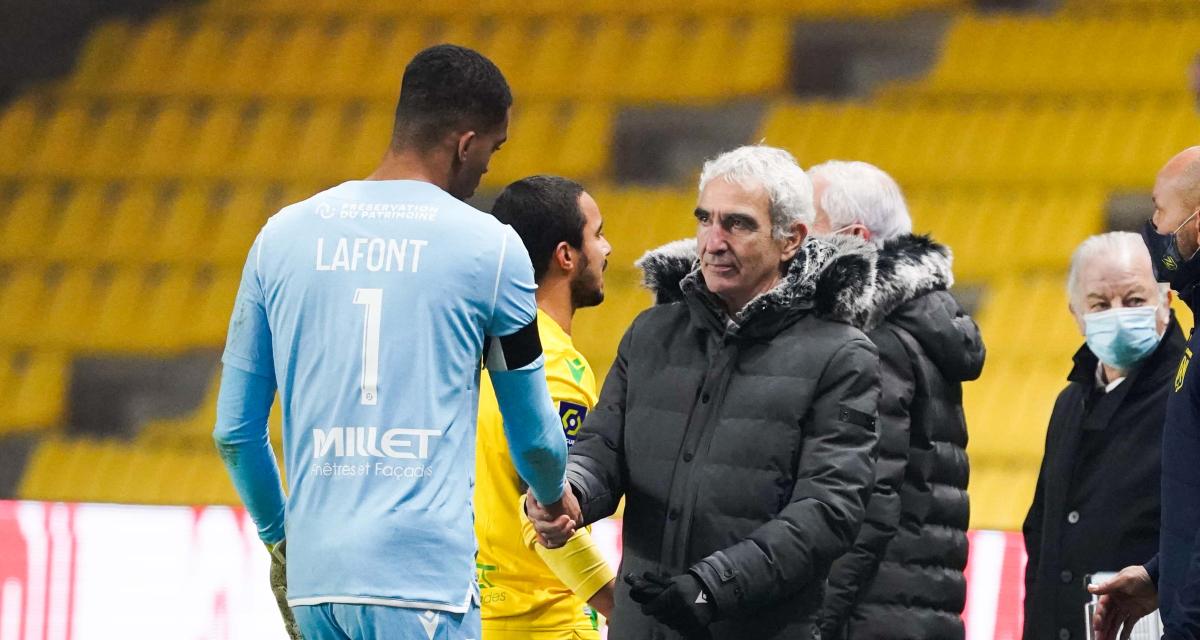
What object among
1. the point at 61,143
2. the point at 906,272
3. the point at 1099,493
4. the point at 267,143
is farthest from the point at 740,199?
the point at 61,143

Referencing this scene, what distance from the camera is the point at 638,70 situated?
8.13 metres

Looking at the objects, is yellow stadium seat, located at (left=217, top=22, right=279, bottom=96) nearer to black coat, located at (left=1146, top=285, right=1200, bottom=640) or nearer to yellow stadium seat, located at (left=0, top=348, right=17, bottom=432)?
yellow stadium seat, located at (left=0, top=348, right=17, bottom=432)

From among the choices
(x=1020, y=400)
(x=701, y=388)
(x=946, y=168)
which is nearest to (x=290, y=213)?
(x=701, y=388)

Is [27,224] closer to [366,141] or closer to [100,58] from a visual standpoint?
[100,58]

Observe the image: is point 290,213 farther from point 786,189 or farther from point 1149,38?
Result: point 1149,38

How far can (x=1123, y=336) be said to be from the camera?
336cm

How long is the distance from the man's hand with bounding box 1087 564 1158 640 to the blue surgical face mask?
76cm

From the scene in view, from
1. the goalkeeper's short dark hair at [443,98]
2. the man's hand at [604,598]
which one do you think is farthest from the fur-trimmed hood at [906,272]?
the goalkeeper's short dark hair at [443,98]

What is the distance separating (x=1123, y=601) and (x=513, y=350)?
1.18 m

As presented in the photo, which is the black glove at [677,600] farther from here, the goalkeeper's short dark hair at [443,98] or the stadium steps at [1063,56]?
the stadium steps at [1063,56]

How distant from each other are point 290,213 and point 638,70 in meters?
6.15

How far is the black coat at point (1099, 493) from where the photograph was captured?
321cm

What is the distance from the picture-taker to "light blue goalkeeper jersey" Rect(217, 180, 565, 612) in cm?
201

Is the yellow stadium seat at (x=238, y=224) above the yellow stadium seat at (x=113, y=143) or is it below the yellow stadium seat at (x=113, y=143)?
below
